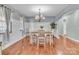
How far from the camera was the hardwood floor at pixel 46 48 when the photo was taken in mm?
2703

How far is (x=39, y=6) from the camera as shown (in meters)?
2.71

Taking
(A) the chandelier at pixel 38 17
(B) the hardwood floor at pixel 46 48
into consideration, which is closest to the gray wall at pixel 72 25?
(B) the hardwood floor at pixel 46 48

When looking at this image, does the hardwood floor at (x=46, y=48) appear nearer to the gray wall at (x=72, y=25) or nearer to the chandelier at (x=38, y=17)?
the gray wall at (x=72, y=25)

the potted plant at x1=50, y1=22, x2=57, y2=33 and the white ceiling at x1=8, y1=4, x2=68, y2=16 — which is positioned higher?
the white ceiling at x1=8, y1=4, x2=68, y2=16

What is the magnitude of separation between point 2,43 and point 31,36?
0.61m

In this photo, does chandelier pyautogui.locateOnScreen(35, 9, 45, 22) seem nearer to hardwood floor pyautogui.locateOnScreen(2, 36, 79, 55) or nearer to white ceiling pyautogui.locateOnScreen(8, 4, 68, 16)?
white ceiling pyautogui.locateOnScreen(8, 4, 68, 16)

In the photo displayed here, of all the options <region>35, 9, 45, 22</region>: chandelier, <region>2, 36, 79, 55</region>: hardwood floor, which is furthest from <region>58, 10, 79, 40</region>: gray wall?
<region>35, 9, 45, 22</region>: chandelier

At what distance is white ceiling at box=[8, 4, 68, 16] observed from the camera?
107 inches

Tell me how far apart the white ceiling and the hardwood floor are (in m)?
0.53

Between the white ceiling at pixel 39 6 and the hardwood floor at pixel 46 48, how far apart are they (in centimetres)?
53

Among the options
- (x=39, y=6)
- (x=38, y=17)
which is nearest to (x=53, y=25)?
(x=38, y=17)

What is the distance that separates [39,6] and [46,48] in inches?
34.5

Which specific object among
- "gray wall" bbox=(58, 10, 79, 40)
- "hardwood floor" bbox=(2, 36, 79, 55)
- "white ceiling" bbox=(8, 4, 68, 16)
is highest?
"white ceiling" bbox=(8, 4, 68, 16)
